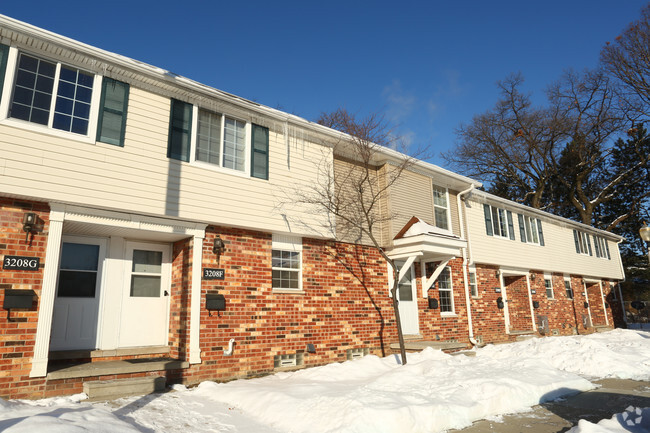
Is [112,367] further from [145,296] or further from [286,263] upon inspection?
[286,263]

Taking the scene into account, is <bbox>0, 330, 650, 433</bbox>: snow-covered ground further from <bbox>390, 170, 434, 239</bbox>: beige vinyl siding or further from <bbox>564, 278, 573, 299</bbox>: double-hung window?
<bbox>564, 278, 573, 299</bbox>: double-hung window

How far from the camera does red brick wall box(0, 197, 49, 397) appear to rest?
5969 millimetres

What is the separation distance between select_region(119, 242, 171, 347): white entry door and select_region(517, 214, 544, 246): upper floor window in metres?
14.2

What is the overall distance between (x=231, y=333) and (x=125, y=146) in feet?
13.3

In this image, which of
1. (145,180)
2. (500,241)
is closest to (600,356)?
(500,241)

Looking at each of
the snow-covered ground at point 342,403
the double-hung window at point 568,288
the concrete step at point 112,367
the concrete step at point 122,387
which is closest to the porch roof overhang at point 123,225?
the concrete step at point 112,367

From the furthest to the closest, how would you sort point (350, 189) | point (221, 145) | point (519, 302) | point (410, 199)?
point (519, 302) < point (410, 199) < point (350, 189) < point (221, 145)

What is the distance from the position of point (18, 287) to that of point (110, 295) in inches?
69.4

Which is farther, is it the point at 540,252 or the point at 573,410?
the point at 540,252

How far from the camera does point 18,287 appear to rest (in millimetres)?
6219

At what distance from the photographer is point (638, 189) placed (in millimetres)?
30328

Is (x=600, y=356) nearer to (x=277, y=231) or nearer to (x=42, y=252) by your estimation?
(x=277, y=231)

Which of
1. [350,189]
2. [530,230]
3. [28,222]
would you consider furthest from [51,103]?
[530,230]

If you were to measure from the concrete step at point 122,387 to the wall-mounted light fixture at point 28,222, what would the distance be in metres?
2.50
